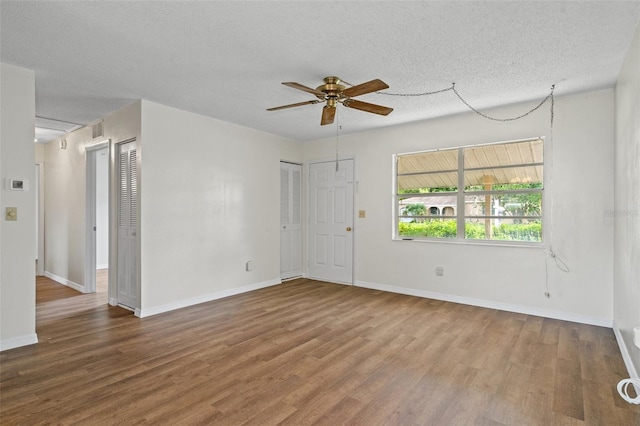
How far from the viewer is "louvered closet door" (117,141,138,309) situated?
424cm

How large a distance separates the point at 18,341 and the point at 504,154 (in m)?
5.87

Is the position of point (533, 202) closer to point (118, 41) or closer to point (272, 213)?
point (272, 213)

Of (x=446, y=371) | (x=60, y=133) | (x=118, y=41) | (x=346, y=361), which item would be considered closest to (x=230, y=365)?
(x=346, y=361)

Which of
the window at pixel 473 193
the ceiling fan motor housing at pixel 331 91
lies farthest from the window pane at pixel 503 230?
the ceiling fan motor housing at pixel 331 91

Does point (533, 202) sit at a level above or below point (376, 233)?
above

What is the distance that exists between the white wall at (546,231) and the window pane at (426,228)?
0.19 m

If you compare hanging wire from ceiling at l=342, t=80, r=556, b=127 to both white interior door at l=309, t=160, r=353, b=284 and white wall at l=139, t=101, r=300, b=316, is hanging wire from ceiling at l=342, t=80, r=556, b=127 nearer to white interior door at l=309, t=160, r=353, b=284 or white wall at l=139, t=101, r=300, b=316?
white interior door at l=309, t=160, r=353, b=284

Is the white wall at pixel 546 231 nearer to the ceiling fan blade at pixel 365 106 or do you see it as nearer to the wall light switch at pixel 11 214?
the ceiling fan blade at pixel 365 106

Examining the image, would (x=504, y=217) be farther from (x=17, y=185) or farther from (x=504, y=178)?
(x=17, y=185)

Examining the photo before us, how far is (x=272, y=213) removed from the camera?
5820 mm

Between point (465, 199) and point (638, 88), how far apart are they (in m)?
2.45

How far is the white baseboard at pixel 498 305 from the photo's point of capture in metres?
3.75

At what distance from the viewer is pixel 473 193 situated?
15.1 feet

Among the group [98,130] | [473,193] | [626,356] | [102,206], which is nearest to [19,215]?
[98,130]
